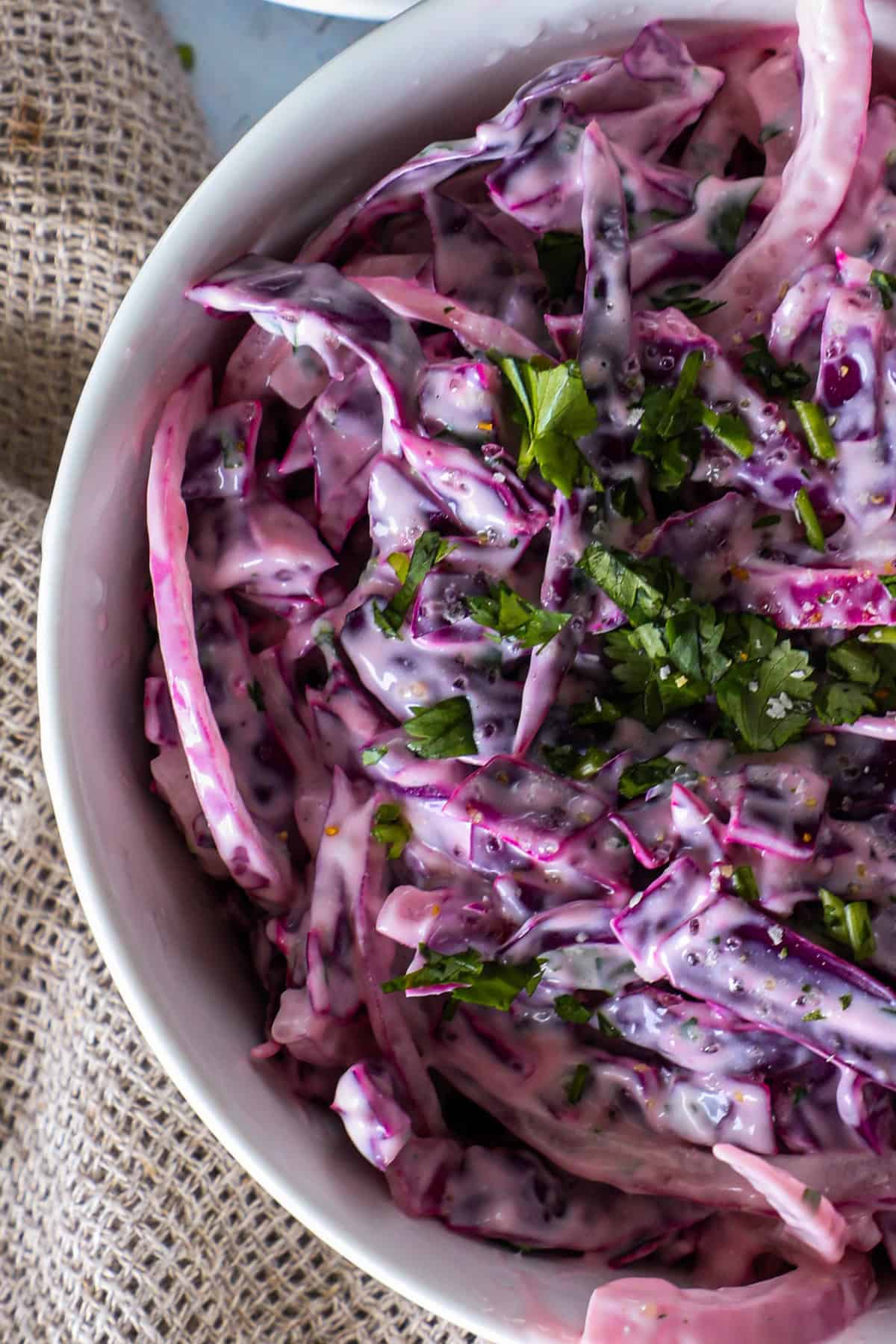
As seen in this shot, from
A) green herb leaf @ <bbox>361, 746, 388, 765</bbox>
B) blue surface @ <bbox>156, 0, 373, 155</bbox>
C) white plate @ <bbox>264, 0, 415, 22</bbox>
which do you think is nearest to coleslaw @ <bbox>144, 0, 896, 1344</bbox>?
green herb leaf @ <bbox>361, 746, 388, 765</bbox>

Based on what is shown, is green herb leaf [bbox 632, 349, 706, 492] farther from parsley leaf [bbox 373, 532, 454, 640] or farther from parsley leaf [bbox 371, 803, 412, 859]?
parsley leaf [bbox 371, 803, 412, 859]

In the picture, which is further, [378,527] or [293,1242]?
[293,1242]

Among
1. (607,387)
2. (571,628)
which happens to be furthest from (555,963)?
(607,387)

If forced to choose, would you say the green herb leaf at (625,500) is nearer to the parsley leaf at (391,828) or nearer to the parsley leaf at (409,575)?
the parsley leaf at (409,575)

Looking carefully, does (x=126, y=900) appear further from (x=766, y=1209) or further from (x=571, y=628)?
(x=766, y=1209)

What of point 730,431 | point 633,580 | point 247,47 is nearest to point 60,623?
point 633,580

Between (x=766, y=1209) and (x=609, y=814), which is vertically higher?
(x=609, y=814)

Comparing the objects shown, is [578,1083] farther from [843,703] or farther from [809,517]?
[809,517]
